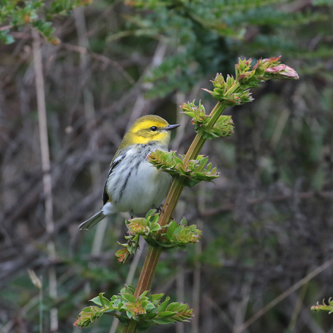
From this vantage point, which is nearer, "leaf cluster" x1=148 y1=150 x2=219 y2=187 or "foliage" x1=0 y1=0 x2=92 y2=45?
"leaf cluster" x1=148 y1=150 x2=219 y2=187

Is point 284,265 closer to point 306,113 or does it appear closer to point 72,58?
point 306,113

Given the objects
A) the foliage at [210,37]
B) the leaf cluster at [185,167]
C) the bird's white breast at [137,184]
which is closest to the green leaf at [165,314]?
the leaf cluster at [185,167]

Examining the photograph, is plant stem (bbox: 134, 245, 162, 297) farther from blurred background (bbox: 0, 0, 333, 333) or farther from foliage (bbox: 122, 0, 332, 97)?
foliage (bbox: 122, 0, 332, 97)

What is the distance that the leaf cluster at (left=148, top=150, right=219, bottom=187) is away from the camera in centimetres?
99

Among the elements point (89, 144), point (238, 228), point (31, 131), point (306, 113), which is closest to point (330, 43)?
point (306, 113)

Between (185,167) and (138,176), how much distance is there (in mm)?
1462

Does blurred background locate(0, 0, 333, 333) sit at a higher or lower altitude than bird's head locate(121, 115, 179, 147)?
lower

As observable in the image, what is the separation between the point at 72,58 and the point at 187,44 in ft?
6.55

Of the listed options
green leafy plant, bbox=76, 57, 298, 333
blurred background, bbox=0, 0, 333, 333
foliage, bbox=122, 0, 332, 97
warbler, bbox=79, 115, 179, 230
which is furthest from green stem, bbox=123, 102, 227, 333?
foliage, bbox=122, 0, 332, 97

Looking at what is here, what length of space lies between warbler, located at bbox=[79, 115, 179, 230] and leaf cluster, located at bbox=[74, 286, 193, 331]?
4.29ft

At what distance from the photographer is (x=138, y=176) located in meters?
2.44

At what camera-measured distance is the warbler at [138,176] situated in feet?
7.84

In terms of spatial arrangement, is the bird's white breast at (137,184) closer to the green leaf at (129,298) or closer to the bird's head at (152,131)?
the bird's head at (152,131)

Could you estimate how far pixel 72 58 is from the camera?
4.61m
